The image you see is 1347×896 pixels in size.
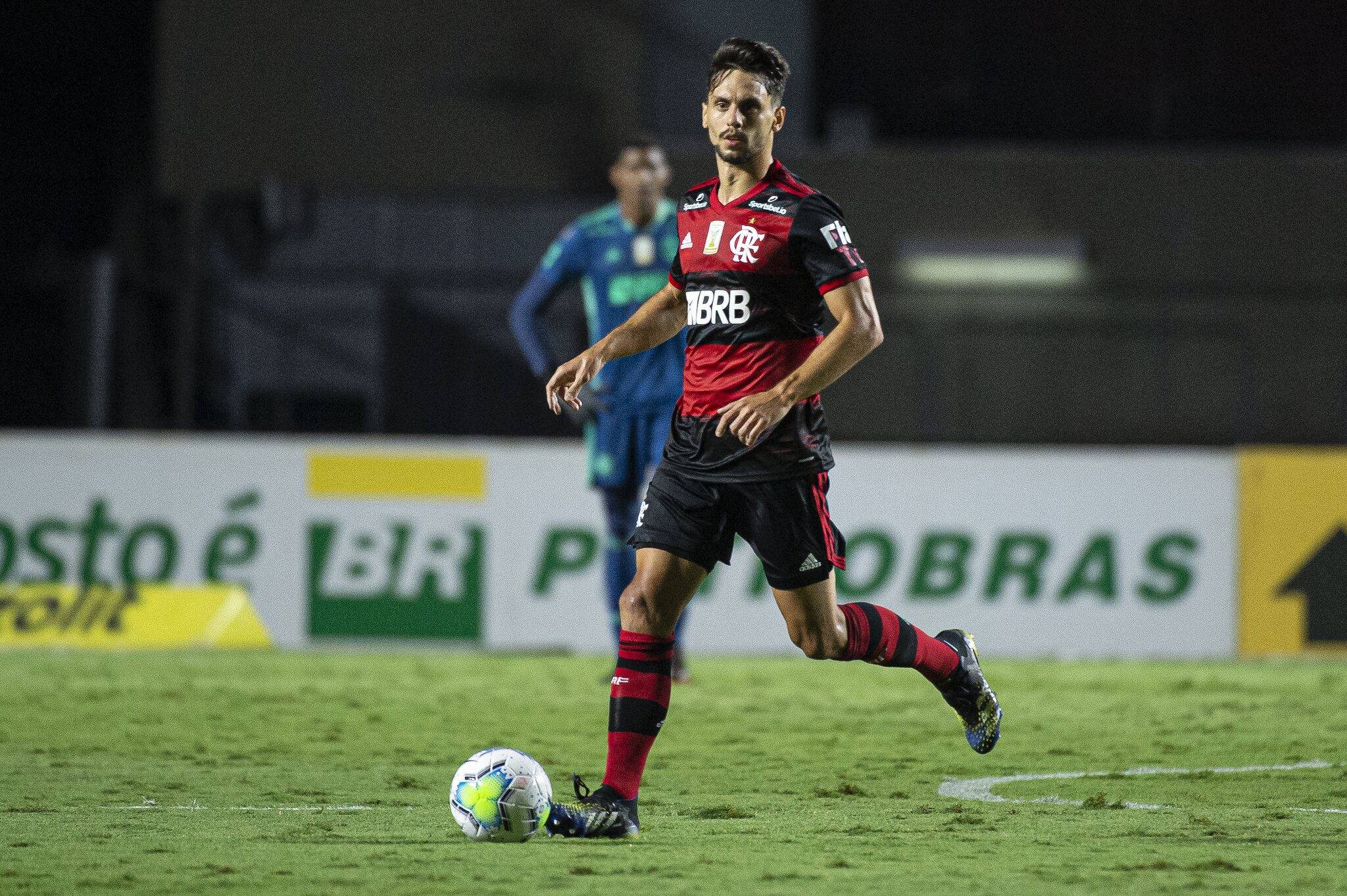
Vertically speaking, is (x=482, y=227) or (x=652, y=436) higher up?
(x=482, y=227)

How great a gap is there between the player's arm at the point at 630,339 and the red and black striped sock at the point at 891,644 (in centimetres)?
93

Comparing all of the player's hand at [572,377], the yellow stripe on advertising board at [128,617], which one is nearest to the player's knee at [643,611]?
the player's hand at [572,377]

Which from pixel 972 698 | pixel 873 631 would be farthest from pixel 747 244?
pixel 972 698

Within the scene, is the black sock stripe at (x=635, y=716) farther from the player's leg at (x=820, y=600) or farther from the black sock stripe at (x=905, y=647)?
the black sock stripe at (x=905, y=647)

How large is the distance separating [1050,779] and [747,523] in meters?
1.54

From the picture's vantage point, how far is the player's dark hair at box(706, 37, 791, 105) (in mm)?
4594

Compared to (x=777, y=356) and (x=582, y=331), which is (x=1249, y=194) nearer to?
(x=582, y=331)

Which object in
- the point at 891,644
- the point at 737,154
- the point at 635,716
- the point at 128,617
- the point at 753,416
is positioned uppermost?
the point at 737,154

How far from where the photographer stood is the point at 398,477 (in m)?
11.1

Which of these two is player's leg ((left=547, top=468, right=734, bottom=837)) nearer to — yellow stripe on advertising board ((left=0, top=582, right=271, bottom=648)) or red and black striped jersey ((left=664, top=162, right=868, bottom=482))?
red and black striped jersey ((left=664, top=162, right=868, bottom=482))

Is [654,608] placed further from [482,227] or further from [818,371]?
[482,227]

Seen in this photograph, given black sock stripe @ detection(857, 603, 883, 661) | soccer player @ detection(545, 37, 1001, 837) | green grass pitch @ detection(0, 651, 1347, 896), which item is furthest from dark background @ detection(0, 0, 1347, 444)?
soccer player @ detection(545, 37, 1001, 837)

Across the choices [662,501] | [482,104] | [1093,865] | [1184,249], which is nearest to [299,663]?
[662,501]

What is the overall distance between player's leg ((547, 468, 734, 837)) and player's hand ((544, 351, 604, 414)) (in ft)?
1.19
